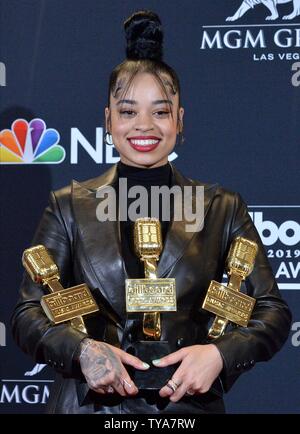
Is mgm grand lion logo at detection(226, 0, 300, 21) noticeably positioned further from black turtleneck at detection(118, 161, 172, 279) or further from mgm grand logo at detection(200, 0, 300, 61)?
black turtleneck at detection(118, 161, 172, 279)

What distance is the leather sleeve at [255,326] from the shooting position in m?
1.69

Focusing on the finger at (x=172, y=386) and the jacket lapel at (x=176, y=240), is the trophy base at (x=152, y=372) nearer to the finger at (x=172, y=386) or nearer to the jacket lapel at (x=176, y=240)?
the finger at (x=172, y=386)

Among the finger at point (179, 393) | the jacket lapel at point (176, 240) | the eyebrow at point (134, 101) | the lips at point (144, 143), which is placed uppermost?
the eyebrow at point (134, 101)

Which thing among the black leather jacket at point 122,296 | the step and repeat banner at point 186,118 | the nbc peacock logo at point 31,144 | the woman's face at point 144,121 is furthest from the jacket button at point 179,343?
the nbc peacock logo at point 31,144

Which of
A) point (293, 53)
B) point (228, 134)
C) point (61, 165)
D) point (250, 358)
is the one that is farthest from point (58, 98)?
point (250, 358)

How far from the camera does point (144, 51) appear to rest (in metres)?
1.87

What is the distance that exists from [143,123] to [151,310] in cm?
41

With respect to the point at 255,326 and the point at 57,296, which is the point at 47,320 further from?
the point at 255,326

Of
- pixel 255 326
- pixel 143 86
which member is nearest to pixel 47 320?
pixel 255 326

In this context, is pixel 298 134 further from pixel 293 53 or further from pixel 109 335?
pixel 109 335

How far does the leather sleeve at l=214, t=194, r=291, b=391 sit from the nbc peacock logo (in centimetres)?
92

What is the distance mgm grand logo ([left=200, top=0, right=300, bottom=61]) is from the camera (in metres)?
2.61

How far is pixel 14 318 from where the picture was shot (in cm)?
180

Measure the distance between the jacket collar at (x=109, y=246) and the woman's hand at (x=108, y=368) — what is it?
141 millimetres
